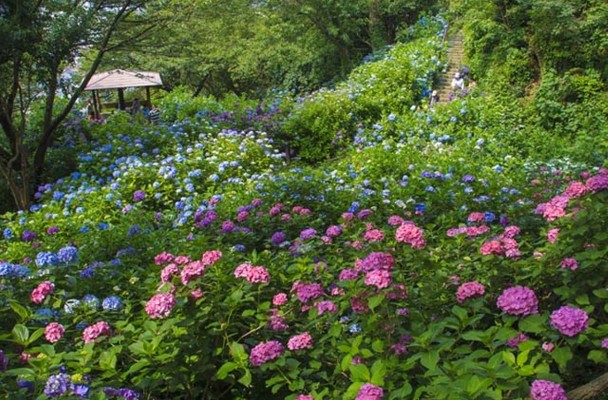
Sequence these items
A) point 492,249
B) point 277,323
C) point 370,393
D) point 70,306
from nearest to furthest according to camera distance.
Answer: point 370,393
point 277,323
point 492,249
point 70,306

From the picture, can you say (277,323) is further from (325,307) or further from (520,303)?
(520,303)

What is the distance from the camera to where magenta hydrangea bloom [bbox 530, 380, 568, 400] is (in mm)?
1268

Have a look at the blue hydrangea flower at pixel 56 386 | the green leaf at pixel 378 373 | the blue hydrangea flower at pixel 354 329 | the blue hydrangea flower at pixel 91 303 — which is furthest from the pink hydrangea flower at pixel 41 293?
the green leaf at pixel 378 373

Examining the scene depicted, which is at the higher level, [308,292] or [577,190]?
[577,190]

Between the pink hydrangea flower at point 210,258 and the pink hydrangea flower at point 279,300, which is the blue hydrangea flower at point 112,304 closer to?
the pink hydrangea flower at point 210,258

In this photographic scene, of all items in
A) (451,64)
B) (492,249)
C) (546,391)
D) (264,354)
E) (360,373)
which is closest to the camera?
(546,391)

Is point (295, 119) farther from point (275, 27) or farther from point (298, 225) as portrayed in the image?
point (275, 27)

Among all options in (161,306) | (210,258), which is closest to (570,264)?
(210,258)

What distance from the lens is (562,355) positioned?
1.45 metres

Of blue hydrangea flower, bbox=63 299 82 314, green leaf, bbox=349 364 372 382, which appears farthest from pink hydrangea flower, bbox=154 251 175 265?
green leaf, bbox=349 364 372 382

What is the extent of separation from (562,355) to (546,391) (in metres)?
0.22

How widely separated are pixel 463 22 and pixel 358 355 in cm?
→ 983

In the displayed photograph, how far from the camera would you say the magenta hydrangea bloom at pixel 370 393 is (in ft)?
4.50

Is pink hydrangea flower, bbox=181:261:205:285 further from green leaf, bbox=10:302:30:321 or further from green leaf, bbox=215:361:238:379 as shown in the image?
green leaf, bbox=10:302:30:321
